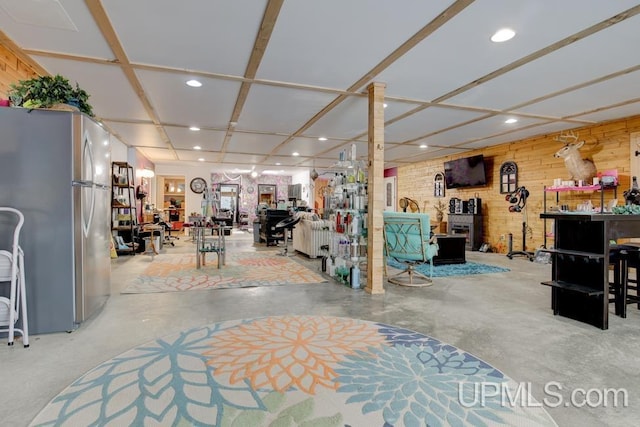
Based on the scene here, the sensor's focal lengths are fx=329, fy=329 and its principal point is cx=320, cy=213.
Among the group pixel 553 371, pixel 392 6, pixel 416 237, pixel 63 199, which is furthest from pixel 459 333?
pixel 63 199

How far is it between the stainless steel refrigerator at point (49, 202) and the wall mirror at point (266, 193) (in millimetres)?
12706

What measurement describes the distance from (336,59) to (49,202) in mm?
2914

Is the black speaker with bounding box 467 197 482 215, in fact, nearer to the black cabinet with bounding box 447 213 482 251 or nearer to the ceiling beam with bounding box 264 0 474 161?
the black cabinet with bounding box 447 213 482 251

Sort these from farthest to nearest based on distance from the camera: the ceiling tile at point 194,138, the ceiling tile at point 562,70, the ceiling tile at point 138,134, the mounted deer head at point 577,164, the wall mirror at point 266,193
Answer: the wall mirror at point 266,193
the ceiling tile at point 194,138
the ceiling tile at point 138,134
the mounted deer head at point 577,164
the ceiling tile at point 562,70

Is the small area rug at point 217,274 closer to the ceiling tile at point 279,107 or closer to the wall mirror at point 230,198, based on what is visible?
the ceiling tile at point 279,107

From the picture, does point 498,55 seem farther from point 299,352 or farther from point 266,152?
point 266,152

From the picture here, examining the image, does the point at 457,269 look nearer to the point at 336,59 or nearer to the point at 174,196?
the point at 336,59

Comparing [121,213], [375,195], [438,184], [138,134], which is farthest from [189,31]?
[438,184]

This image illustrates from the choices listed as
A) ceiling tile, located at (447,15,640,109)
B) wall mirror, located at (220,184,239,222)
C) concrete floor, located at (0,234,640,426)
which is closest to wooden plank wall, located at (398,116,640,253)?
ceiling tile, located at (447,15,640,109)

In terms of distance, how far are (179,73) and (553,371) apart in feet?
14.5

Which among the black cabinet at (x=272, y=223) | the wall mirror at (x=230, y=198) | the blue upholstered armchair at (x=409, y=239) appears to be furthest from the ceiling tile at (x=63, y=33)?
the wall mirror at (x=230, y=198)

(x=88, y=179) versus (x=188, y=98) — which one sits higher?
(x=188, y=98)

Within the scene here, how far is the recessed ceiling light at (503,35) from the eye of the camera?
2875 millimetres

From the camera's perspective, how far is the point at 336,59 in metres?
3.47
